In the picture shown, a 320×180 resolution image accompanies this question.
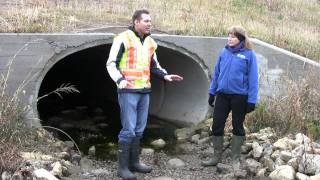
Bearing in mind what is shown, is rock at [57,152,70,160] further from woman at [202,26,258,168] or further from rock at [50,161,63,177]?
woman at [202,26,258,168]

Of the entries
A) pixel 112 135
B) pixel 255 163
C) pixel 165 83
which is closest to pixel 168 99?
pixel 165 83

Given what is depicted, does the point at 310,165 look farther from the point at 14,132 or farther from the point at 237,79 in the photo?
the point at 14,132

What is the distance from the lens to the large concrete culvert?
346 inches

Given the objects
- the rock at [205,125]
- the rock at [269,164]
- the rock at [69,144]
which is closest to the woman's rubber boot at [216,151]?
the rock at [269,164]

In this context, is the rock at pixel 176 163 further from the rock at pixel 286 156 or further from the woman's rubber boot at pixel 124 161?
the rock at pixel 286 156

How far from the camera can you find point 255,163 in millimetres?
6254

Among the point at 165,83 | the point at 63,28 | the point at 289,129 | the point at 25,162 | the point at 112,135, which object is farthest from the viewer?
the point at 165,83

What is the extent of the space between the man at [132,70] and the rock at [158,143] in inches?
80.1

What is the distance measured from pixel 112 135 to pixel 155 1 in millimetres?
4062

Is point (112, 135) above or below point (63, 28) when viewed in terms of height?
below

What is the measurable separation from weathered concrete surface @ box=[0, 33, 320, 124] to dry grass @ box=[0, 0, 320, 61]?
16.4 inches

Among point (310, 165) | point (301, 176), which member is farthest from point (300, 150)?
point (301, 176)

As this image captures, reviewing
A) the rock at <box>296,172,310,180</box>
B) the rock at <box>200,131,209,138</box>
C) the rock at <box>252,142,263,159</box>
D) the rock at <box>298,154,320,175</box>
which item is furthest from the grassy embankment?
the rock at <box>296,172,310,180</box>

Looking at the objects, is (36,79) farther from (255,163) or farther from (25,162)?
(255,163)
